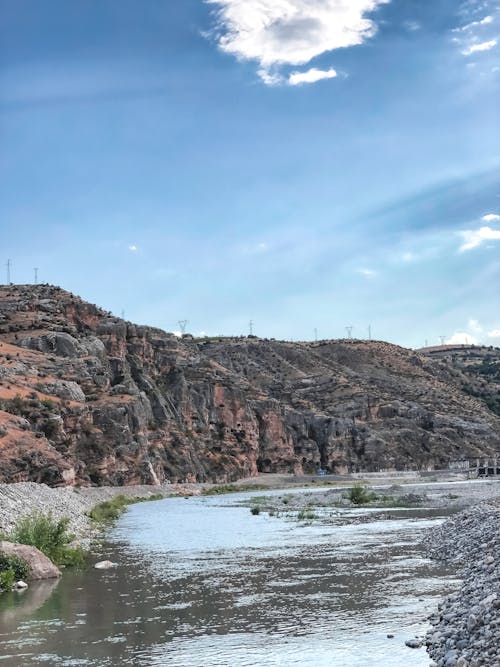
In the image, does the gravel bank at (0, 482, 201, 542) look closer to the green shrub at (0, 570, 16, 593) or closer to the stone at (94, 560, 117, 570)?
the stone at (94, 560, 117, 570)

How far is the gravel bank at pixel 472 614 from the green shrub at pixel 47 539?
46.8ft

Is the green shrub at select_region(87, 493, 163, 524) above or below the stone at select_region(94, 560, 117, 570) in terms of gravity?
below

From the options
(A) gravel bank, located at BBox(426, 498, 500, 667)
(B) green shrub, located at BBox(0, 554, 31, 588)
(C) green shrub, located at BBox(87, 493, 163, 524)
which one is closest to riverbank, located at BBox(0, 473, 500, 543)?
(C) green shrub, located at BBox(87, 493, 163, 524)

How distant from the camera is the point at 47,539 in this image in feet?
98.5

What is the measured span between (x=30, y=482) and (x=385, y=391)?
14399cm

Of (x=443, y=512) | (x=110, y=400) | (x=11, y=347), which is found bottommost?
(x=443, y=512)

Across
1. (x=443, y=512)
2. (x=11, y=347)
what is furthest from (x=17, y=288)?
(x=443, y=512)

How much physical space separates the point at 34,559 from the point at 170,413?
4216 inches

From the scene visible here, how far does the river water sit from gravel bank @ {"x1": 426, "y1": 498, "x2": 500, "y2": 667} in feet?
2.16

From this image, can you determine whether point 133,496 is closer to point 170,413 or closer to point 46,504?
point 170,413

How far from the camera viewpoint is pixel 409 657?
14.7 m

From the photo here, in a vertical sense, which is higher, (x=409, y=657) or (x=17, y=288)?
(x=17, y=288)

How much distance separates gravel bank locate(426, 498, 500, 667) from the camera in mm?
12617

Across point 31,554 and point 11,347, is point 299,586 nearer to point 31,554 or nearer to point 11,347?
point 31,554
